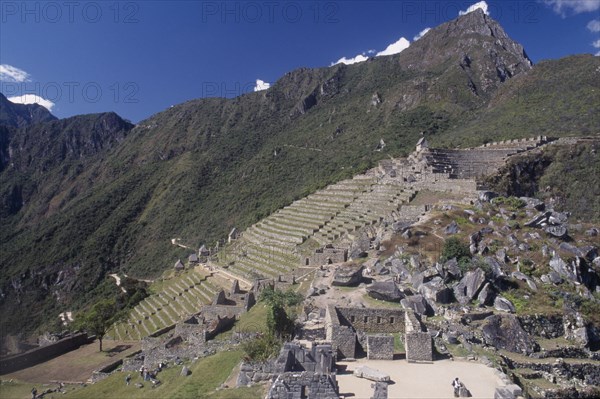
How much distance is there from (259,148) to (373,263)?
10521 cm

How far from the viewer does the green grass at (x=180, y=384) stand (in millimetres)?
10594

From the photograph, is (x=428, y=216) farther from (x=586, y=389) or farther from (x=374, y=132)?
(x=374, y=132)

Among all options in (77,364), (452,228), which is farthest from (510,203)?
(77,364)

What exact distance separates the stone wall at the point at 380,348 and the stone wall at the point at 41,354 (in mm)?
14225

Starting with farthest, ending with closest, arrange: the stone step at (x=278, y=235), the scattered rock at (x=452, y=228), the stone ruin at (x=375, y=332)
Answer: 1. the stone step at (x=278, y=235)
2. the scattered rock at (x=452, y=228)
3. the stone ruin at (x=375, y=332)

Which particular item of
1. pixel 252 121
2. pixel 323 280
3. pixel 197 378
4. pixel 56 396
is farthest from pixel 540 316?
pixel 252 121

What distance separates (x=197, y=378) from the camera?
1185 cm

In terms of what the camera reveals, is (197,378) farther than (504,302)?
No

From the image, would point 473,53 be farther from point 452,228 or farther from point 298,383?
point 298,383

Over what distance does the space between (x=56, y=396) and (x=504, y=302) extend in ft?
59.0

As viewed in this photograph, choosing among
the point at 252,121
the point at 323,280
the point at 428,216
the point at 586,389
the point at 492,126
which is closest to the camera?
the point at 586,389

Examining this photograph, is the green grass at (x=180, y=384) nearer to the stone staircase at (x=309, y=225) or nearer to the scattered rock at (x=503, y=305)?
the scattered rock at (x=503, y=305)

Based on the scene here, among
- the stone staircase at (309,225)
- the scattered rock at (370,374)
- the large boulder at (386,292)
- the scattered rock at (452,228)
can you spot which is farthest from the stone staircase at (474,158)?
the scattered rock at (370,374)

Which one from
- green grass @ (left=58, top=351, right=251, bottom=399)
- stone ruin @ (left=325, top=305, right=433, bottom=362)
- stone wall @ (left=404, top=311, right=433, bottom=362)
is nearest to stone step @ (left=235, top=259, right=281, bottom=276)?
green grass @ (left=58, top=351, right=251, bottom=399)
